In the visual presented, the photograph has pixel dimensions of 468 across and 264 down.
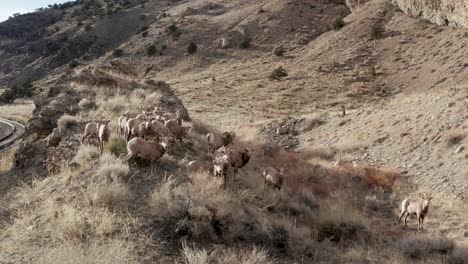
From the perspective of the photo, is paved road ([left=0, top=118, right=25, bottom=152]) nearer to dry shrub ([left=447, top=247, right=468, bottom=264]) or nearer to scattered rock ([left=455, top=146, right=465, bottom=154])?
scattered rock ([left=455, top=146, right=465, bottom=154])

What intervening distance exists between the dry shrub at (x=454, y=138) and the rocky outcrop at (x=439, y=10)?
85.6 feet

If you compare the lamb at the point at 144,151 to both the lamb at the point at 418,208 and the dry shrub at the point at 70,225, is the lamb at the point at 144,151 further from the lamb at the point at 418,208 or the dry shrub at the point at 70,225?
the lamb at the point at 418,208

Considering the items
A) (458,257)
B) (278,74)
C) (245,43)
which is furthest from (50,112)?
(245,43)

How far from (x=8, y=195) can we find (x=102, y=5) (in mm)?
110804

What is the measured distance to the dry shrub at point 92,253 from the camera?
6.39m

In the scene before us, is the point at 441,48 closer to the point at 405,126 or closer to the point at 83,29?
the point at 405,126

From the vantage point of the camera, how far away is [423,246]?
11.0 meters

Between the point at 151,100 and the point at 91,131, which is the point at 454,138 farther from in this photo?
the point at 91,131

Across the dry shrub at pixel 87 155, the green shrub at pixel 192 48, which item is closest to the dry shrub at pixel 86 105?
the dry shrub at pixel 87 155

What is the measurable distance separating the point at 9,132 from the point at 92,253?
3156cm

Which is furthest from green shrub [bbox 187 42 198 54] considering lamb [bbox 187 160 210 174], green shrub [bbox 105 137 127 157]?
lamb [bbox 187 160 210 174]

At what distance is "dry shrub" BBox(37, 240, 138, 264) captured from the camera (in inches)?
251

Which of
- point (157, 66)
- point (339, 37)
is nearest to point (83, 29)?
point (157, 66)

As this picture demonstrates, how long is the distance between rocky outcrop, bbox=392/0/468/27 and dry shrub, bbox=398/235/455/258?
3477 cm
